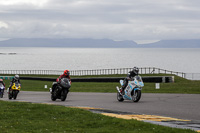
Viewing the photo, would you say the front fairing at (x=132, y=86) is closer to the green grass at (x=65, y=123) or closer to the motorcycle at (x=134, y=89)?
the motorcycle at (x=134, y=89)

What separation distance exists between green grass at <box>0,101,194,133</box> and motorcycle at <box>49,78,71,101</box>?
297 inches

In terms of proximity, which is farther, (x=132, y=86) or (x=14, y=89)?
(x=14, y=89)

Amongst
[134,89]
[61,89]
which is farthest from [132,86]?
[61,89]

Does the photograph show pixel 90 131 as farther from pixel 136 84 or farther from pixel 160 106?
pixel 136 84

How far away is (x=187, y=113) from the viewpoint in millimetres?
14664

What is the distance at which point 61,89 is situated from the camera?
22453 millimetres

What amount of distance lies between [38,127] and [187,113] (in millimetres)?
6028

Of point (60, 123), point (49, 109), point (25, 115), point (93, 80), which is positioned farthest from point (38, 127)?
point (93, 80)

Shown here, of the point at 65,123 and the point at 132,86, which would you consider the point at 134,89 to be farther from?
the point at 65,123

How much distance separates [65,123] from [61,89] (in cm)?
1101

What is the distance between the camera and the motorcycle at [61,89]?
72.1ft

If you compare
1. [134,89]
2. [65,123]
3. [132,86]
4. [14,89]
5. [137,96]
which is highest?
[132,86]

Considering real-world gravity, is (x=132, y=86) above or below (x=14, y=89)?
above

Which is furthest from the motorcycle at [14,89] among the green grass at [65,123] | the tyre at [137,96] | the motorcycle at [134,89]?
the green grass at [65,123]
